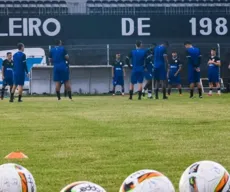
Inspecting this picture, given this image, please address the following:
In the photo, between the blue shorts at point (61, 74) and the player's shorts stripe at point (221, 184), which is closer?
the player's shorts stripe at point (221, 184)

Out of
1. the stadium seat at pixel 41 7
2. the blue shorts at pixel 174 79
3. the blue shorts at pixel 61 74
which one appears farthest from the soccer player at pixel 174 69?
the stadium seat at pixel 41 7

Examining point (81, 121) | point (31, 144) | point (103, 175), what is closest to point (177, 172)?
point (103, 175)

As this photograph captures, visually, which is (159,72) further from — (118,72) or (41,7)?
(41,7)

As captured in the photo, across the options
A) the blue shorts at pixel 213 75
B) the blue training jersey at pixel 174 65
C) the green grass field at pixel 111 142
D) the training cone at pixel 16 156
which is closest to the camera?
the green grass field at pixel 111 142

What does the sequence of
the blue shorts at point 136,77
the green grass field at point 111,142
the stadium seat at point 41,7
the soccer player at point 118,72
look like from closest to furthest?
the green grass field at point 111,142
the blue shorts at point 136,77
the soccer player at point 118,72
the stadium seat at point 41,7

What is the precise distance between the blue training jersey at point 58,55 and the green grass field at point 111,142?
7.21m

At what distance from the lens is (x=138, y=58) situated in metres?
24.3

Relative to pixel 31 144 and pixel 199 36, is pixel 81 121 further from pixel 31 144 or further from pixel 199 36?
pixel 199 36

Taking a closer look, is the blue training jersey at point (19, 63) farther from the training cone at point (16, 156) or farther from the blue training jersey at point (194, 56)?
the training cone at point (16, 156)

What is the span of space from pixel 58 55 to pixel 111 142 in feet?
44.1

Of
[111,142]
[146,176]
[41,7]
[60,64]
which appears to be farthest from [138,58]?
[146,176]

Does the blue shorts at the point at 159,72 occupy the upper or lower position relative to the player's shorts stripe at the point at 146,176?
upper

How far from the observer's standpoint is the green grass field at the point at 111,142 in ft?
25.1

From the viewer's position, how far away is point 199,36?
37.8 m
